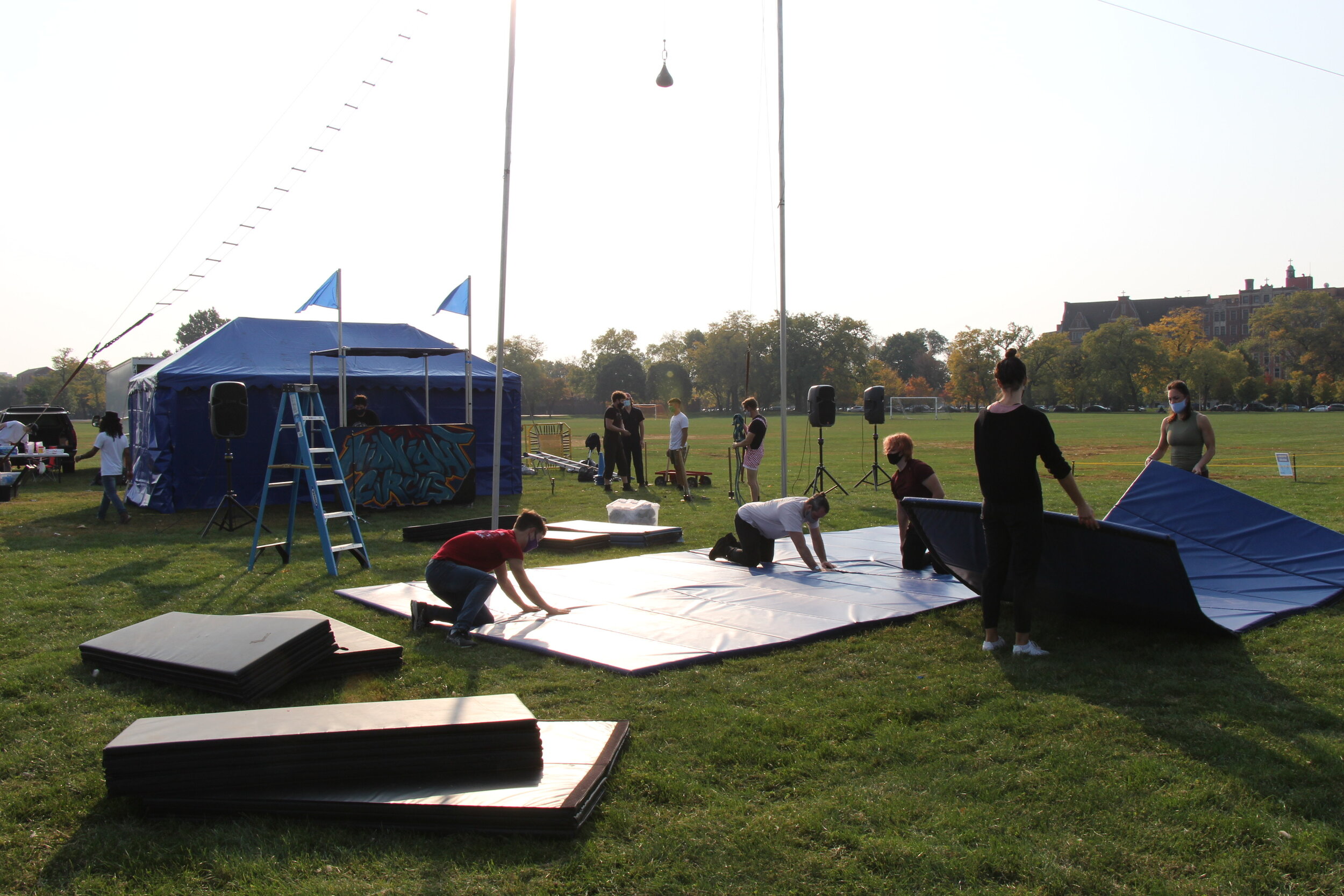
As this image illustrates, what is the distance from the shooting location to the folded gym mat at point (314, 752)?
11.3 feet

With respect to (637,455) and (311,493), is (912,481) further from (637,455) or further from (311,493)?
(637,455)

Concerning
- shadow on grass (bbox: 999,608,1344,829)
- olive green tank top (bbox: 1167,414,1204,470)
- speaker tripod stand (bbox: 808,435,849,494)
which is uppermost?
olive green tank top (bbox: 1167,414,1204,470)

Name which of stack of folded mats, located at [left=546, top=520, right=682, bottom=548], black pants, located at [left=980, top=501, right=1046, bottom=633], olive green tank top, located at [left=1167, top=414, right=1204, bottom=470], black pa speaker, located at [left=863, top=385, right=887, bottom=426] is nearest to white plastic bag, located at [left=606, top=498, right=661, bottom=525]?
stack of folded mats, located at [left=546, top=520, right=682, bottom=548]

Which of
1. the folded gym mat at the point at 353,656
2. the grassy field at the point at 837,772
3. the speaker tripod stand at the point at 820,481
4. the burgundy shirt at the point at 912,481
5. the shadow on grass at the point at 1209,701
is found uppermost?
the burgundy shirt at the point at 912,481

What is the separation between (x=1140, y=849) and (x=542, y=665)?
133 inches

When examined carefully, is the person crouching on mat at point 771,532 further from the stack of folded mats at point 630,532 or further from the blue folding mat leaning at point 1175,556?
the blue folding mat leaning at point 1175,556

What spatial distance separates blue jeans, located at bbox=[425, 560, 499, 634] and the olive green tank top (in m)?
6.84

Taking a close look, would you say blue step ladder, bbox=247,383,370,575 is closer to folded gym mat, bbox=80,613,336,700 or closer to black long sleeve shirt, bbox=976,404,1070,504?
folded gym mat, bbox=80,613,336,700

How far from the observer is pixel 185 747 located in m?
3.43

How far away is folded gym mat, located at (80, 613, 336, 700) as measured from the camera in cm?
470

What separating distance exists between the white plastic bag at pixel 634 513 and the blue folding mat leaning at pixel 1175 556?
17.6 feet

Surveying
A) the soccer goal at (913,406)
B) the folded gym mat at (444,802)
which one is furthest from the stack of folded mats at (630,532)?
the soccer goal at (913,406)

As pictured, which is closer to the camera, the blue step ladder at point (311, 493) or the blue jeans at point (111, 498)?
the blue step ladder at point (311, 493)

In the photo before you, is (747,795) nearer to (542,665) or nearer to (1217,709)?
(542,665)
